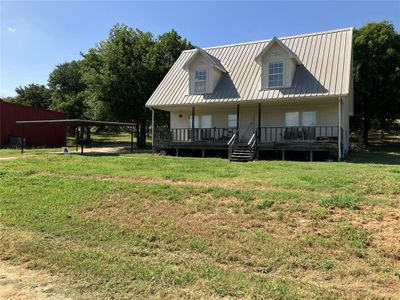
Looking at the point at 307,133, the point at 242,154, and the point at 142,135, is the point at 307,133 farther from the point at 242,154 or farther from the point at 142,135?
the point at 142,135

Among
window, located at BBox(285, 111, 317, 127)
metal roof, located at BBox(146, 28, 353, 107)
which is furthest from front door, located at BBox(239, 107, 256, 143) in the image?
window, located at BBox(285, 111, 317, 127)

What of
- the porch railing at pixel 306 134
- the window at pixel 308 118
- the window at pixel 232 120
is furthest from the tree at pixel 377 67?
the window at pixel 232 120

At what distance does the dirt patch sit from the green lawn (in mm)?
145

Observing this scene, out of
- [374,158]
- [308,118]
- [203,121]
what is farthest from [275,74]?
[374,158]

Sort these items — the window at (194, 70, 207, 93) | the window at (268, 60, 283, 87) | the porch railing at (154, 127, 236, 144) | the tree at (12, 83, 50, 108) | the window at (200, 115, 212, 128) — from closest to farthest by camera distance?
the window at (268, 60, 283, 87), the porch railing at (154, 127, 236, 144), the window at (194, 70, 207, 93), the window at (200, 115, 212, 128), the tree at (12, 83, 50, 108)

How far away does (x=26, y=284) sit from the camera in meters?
4.79

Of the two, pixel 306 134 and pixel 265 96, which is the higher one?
pixel 265 96

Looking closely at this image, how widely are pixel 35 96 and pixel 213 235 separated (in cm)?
6232

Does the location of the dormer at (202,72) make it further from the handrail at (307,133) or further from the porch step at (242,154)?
the porch step at (242,154)

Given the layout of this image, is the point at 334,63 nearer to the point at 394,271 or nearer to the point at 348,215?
the point at 348,215

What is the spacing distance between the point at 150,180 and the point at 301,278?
21.3 feet

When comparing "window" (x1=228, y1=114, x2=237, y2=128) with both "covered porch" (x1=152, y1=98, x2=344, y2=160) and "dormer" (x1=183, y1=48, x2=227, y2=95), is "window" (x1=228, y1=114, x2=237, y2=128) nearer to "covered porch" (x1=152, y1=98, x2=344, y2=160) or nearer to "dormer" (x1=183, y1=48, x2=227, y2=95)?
"covered porch" (x1=152, y1=98, x2=344, y2=160)

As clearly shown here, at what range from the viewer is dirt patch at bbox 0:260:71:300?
4449mm

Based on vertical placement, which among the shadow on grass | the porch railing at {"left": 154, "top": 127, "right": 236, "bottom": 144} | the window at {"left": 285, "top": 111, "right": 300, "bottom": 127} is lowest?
the shadow on grass
